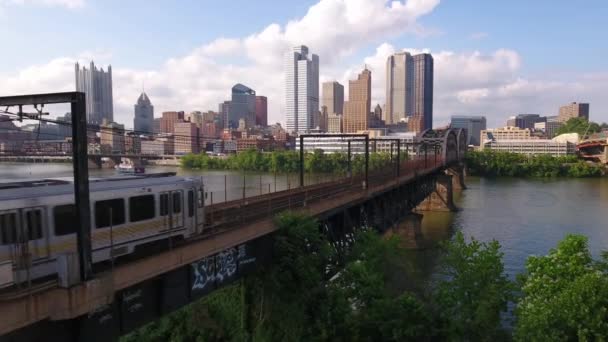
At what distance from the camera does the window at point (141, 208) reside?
15312 mm

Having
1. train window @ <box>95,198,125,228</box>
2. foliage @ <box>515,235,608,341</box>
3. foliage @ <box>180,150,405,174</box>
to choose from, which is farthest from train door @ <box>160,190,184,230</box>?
foliage @ <box>180,150,405,174</box>

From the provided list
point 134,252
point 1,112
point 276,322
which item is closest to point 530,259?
point 276,322

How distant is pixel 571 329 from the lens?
14.7 meters

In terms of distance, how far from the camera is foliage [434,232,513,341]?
16922 mm

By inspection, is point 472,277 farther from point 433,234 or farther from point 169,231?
point 433,234

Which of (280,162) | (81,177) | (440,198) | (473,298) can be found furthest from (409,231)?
(280,162)

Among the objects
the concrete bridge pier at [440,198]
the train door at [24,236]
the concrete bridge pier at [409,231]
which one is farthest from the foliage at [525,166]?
the train door at [24,236]

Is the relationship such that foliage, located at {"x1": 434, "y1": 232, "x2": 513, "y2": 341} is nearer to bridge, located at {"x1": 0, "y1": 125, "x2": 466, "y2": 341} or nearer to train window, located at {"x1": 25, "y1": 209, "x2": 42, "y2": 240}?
bridge, located at {"x1": 0, "y1": 125, "x2": 466, "y2": 341}

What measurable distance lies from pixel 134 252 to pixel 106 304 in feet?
15.9

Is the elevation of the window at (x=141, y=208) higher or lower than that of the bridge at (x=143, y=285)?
higher

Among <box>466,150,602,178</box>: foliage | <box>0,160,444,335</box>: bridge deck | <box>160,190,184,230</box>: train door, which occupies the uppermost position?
<box>160,190,184,230</box>: train door

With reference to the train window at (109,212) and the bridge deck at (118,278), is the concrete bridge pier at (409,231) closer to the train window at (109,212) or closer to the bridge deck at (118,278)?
the bridge deck at (118,278)

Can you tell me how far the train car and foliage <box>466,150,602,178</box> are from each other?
446ft

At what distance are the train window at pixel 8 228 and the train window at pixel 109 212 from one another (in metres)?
2.56
